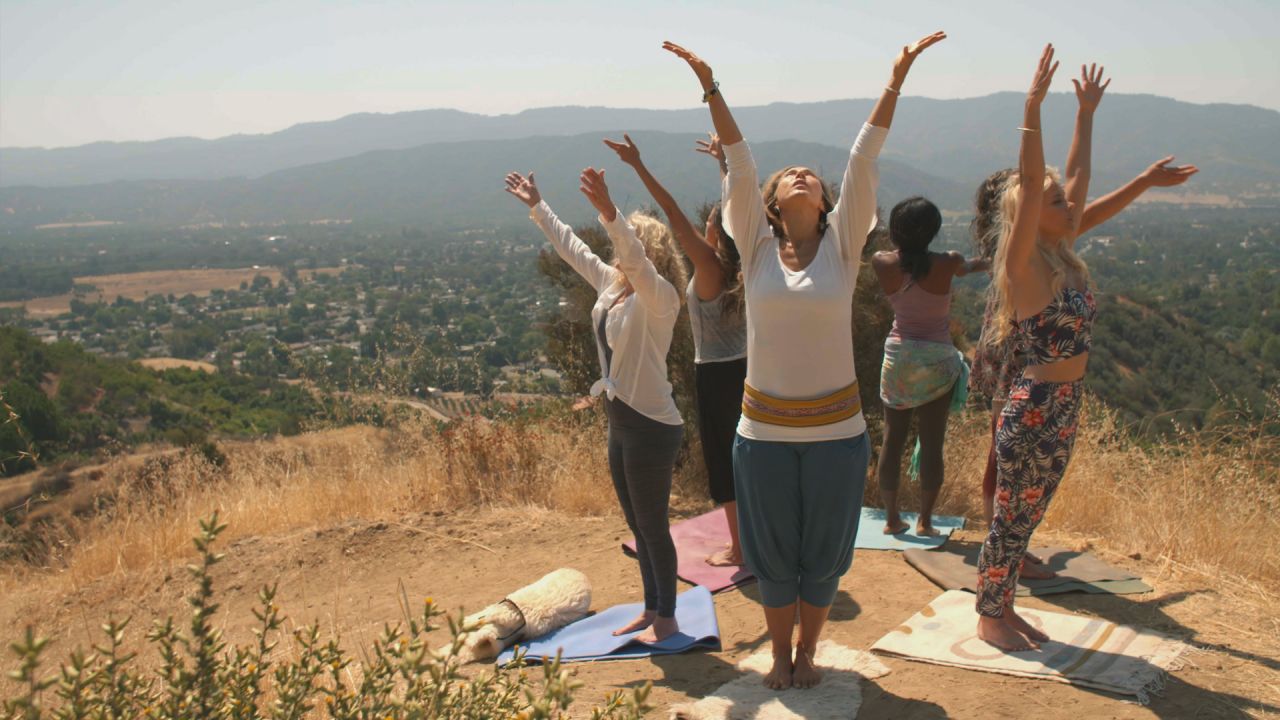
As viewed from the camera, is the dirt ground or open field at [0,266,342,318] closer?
the dirt ground

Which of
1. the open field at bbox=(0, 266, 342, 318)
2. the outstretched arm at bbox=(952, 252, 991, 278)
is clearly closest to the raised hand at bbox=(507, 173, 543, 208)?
the outstretched arm at bbox=(952, 252, 991, 278)

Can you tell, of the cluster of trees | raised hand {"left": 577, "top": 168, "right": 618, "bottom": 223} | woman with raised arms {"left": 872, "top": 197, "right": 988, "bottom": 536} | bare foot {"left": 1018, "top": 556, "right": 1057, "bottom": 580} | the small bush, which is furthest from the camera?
the cluster of trees

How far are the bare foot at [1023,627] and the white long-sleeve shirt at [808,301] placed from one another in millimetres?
1202

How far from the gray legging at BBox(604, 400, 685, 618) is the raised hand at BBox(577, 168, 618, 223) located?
0.82 metres

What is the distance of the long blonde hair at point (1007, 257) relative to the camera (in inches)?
138

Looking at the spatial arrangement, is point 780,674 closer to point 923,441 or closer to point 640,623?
point 640,623

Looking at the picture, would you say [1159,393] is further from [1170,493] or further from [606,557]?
[606,557]

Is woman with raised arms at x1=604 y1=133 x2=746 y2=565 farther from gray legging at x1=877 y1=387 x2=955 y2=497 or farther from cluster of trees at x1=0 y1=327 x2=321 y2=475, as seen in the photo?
cluster of trees at x1=0 y1=327 x2=321 y2=475

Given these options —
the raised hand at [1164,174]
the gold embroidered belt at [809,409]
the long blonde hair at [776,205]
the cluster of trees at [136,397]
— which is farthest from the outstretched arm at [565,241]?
the cluster of trees at [136,397]

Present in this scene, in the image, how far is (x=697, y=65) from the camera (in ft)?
10.6

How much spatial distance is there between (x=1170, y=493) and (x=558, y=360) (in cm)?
529

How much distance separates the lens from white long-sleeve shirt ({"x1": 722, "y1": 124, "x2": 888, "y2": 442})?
307 centimetres

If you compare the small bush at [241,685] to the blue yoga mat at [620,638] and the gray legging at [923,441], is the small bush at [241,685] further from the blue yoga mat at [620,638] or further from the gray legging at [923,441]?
the gray legging at [923,441]

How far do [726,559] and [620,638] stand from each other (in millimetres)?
1100
